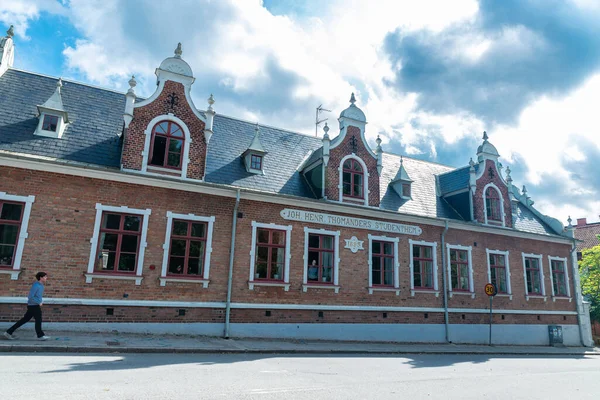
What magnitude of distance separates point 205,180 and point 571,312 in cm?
2130

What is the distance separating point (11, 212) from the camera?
1195 centimetres

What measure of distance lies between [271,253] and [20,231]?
7905 millimetres

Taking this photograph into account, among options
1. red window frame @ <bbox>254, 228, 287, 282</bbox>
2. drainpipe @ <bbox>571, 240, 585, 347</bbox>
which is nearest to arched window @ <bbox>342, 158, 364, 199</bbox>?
red window frame @ <bbox>254, 228, 287, 282</bbox>

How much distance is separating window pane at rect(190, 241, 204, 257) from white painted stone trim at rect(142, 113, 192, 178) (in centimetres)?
238

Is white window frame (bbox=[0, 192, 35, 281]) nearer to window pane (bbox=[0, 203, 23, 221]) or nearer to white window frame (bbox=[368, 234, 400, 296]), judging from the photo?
window pane (bbox=[0, 203, 23, 221])

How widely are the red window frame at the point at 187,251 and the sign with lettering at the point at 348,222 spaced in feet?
10.6

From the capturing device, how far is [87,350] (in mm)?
9766

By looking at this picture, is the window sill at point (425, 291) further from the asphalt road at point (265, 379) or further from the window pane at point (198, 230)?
the window pane at point (198, 230)

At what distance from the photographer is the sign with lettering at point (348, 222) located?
52.0 feet

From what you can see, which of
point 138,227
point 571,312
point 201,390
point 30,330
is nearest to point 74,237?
point 138,227

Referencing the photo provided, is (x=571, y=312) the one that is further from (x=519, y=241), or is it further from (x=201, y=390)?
(x=201, y=390)

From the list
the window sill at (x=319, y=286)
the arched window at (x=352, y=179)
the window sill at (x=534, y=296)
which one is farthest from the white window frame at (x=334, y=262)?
the window sill at (x=534, y=296)

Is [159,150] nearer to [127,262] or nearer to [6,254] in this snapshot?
[127,262]

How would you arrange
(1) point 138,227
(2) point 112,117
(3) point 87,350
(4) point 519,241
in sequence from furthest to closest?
(4) point 519,241 → (2) point 112,117 → (1) point 138,227 → (3) point 87,350
